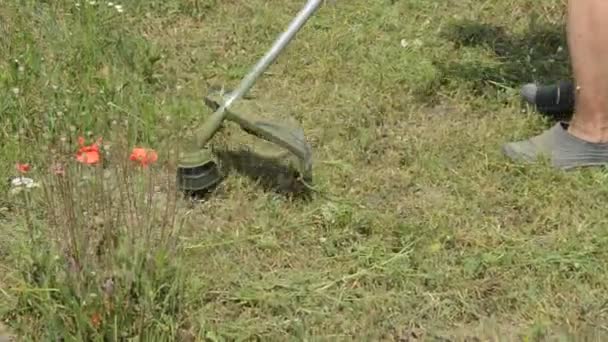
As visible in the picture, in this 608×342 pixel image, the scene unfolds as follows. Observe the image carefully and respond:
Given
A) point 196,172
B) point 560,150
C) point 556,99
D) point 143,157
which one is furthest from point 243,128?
point 556,99

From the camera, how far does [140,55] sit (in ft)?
14.9

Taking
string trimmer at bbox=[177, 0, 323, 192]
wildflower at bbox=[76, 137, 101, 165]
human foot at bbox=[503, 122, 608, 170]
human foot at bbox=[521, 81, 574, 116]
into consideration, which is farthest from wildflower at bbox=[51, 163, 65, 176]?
human foot at bbox=[521, 81, 574, 116]

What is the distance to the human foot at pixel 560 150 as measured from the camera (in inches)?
152

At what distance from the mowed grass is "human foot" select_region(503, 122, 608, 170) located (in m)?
0.07

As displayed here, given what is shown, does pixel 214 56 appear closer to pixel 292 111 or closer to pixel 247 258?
pixel 292 111

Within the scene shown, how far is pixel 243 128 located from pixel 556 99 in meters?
1.27

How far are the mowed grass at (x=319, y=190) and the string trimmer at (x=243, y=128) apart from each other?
0.09 m

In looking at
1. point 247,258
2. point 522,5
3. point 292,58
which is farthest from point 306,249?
point 522,5

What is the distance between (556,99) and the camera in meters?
4.22

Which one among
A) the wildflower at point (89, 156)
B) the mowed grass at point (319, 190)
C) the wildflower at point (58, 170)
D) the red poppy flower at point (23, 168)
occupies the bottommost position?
the mowed grass at point (319, 190)

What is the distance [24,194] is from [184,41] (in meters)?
1.67

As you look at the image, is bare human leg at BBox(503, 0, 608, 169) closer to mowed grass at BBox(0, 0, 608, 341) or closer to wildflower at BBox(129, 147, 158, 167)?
mowed grass at BBox(0, 0, 608, 341)

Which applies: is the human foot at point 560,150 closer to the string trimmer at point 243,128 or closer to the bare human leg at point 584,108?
the bare human leg at point 584,108

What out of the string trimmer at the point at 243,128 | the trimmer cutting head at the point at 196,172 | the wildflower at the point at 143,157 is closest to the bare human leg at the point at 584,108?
the string trimmer at the point at 243,128
